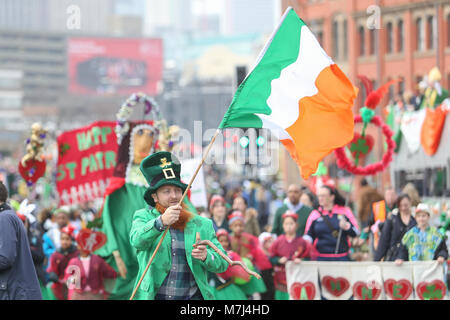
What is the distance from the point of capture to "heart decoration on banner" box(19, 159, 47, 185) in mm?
14391

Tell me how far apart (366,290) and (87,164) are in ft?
17.1

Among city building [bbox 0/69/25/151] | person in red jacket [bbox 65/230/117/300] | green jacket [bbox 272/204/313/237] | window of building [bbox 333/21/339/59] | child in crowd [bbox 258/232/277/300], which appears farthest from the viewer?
city building [bbox 0/69/25/151]

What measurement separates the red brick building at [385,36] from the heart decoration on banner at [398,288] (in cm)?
3678

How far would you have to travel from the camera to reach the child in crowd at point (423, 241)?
11.4m

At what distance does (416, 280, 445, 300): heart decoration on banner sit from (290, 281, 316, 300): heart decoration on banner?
3.78 feet

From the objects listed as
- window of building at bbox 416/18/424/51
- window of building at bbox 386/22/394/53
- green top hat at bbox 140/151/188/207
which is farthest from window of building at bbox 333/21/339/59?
green top hat at bbox 140/151/188/207

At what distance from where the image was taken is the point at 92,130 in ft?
49.6

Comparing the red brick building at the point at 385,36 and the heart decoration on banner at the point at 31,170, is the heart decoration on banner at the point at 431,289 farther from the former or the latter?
the red brick building at the point at 385,36

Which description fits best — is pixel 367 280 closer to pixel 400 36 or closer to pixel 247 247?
pixel 247 247

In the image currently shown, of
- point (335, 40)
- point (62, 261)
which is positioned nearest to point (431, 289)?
point (62, 261)

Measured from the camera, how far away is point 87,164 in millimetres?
15227

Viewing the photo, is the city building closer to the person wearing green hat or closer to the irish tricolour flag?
the irish tricolour flag

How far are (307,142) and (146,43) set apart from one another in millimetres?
143260

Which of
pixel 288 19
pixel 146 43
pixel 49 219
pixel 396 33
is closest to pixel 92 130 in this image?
pixel 49 219
